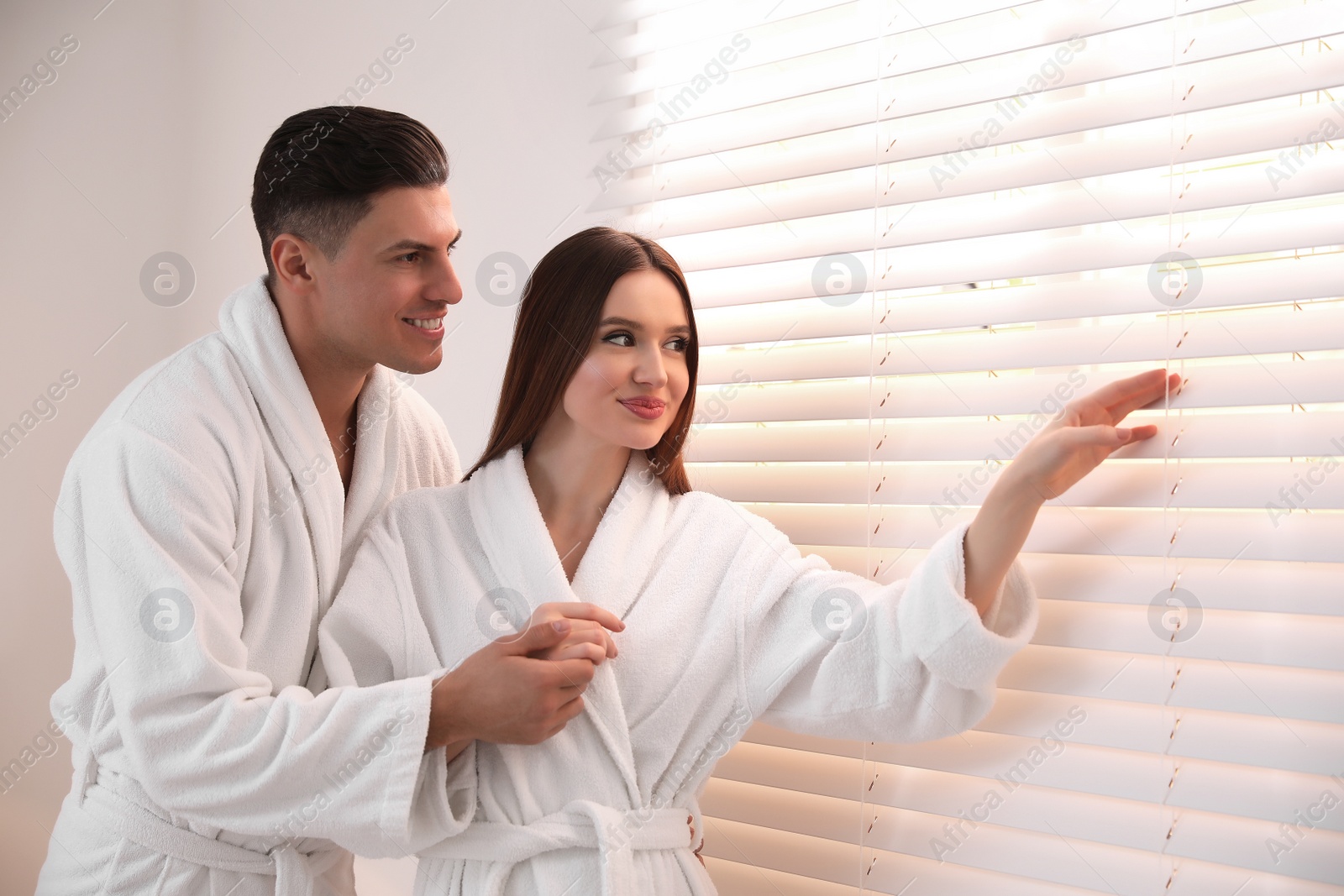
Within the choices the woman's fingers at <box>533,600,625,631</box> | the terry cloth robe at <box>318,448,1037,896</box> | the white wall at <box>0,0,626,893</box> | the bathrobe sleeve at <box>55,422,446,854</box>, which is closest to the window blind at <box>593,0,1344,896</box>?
the terry cloth robe at <box>318,448,1037,896</box>

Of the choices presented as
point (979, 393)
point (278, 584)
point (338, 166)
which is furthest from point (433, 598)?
point (979, 393)

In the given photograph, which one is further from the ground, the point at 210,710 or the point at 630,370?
the point at 630,370

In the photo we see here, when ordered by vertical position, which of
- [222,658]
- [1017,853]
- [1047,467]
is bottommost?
[1017,853]

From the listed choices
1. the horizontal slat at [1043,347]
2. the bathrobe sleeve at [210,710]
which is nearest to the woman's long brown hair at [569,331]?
the horizontal slat at [1043,347]

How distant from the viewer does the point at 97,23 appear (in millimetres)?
1688

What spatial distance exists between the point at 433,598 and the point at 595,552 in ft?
0.63

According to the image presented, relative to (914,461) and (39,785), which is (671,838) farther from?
(39,785)

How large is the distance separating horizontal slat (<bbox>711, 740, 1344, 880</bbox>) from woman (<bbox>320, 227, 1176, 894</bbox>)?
107mm

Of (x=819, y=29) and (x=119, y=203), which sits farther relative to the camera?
(x=119, y=203)

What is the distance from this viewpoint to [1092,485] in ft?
2.90

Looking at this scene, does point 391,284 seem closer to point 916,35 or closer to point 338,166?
point 338,166

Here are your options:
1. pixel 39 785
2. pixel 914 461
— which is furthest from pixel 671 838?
pixel 39 785

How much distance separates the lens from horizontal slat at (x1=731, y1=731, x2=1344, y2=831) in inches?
31.4

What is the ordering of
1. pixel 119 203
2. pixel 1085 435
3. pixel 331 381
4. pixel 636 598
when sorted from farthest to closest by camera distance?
pixel 119 203 → pixel 331 381 → pixel 636 598 → pixel 1085 435
